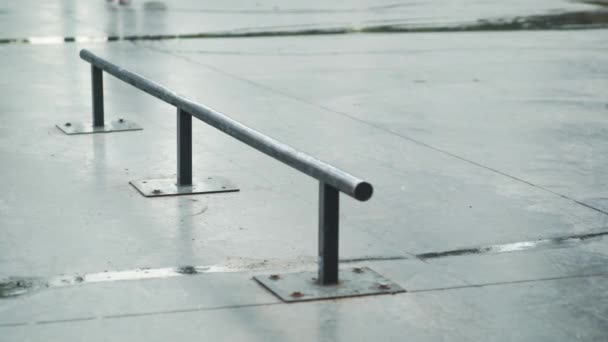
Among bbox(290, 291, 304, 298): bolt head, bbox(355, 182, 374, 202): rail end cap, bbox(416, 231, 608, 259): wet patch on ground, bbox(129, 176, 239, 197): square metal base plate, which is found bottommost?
bbox(416, 231, 608, 259): wet patch on ground

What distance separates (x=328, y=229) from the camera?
16.8 ft

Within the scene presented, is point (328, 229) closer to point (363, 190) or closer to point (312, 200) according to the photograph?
point (363, 190)

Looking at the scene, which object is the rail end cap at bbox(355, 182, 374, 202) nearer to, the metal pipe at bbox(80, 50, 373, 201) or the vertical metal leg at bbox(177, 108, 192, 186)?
the metal pipe at bbox(80, 50, 373, 201)

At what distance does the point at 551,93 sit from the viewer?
11.3m

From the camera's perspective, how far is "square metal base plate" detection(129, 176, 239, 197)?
22.9ft

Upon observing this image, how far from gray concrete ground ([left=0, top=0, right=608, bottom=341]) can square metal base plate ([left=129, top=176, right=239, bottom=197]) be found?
103 millimetres

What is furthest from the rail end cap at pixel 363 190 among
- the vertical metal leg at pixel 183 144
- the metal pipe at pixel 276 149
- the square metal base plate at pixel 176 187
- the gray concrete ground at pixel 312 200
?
the vertical metal leg at pixel 183 144

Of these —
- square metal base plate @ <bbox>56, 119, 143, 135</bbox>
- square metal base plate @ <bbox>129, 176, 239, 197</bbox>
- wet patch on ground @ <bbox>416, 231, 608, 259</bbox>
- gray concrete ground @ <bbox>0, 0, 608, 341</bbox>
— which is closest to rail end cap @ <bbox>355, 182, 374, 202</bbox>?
gray concrete ground @ <bbox>0, 0, 608, 341</bbox>

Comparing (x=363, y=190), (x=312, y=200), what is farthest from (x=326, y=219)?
(x=312, y=200)

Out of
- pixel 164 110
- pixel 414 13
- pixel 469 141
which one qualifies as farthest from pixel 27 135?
pixel 414 13

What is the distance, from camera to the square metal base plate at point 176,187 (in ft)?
22.9

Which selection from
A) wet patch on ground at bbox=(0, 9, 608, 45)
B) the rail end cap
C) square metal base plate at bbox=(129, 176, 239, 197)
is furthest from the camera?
wet patch on ground at bbox=(0, 9, 608, 45)

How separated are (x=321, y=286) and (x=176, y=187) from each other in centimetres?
214

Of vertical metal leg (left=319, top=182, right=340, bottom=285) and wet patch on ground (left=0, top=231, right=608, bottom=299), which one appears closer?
vertical metal leg (left=319, top=182, right=340, bottom=285)
